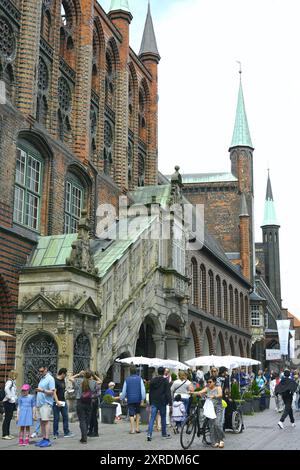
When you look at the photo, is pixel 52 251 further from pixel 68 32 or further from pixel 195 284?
pixel 195 284

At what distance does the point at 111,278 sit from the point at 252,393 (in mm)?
7217

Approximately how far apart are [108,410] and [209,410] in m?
5.80

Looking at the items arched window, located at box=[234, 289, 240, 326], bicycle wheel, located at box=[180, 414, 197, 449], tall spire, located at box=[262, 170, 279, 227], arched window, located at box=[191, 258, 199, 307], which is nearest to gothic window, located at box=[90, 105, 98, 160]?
arched window, located at box=[191, 258, 199, 307]

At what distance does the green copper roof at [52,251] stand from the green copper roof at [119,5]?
16.3 metres

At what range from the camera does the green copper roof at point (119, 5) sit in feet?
110

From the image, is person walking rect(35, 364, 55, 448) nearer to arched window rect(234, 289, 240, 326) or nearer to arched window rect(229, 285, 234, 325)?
arched window rect(229, 285, 234, 325)

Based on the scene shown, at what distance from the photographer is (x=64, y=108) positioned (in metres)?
26.5

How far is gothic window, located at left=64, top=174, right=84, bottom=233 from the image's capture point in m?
25.8

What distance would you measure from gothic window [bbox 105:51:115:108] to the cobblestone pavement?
59.2ft

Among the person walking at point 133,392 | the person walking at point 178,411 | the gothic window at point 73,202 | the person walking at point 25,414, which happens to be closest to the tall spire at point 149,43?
the gothic window at point 73,202

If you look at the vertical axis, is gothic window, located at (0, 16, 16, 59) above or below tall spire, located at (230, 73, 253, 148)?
below

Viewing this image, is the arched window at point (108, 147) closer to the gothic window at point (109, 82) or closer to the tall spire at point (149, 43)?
the gothic window at point (109, 82)

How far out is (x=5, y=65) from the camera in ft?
72.7

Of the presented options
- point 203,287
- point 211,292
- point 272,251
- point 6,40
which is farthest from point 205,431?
point 272,251
